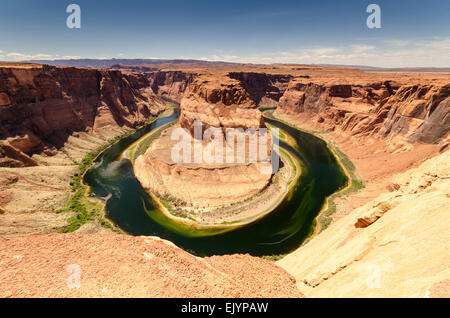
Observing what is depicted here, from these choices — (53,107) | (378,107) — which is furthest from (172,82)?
(378,107)

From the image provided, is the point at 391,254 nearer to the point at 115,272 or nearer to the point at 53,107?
the point at 115,272

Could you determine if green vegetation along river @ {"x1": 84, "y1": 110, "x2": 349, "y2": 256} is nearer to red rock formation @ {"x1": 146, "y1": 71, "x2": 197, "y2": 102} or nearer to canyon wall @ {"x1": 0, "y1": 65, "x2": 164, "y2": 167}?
canyon wall @ {"x1": 0, "y1": 65, "x2": 164, "y2": 167}

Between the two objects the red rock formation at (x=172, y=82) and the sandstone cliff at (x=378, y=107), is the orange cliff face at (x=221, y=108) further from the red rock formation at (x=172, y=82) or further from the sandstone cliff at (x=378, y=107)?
the red rock formation at (x=172, y=82)

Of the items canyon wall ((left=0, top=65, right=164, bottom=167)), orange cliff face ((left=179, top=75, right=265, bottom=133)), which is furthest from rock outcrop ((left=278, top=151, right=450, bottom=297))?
canyon wall ((left=0, top=65, right=164, bottom=167))

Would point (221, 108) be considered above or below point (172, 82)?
below

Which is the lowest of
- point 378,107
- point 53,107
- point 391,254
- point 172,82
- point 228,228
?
point 228,228

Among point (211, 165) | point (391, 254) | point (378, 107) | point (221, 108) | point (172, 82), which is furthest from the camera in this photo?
point (172, 82)
